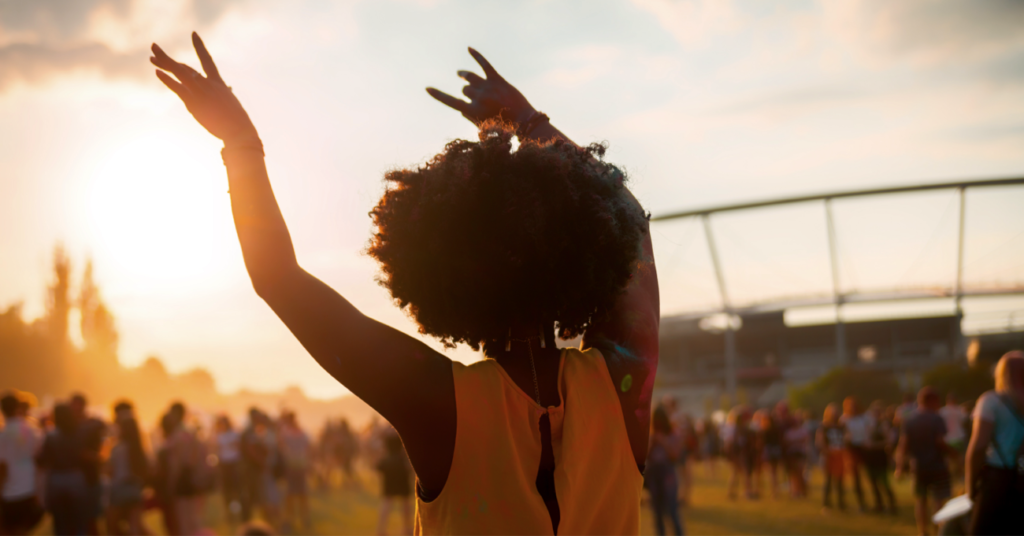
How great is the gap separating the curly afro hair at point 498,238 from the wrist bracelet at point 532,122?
303 millimetres

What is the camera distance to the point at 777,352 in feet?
230

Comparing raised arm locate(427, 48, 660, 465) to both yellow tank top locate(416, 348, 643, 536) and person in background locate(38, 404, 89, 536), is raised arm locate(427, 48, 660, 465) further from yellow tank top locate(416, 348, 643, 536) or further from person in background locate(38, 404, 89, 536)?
person in background locate(38, 404, 89, 536)

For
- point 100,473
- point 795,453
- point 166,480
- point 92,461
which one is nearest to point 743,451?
point 795,453

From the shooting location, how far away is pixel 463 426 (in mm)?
1356

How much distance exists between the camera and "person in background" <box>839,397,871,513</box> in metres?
12.5

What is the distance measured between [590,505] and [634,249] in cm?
55

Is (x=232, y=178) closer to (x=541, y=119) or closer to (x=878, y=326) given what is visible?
(x=541, y=119)

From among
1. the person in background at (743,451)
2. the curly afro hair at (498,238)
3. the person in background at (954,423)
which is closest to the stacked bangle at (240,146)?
the curly afro hair at (498,238)

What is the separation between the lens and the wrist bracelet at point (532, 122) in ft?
6.30

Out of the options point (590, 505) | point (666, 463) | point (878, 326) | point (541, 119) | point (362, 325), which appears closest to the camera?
point (362, 325)

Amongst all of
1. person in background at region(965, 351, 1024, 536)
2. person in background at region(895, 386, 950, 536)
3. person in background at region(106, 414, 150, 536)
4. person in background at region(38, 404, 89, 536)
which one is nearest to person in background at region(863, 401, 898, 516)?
person in background at region(895, 386, 950, 536)

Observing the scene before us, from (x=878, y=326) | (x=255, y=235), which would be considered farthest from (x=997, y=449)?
(x=878, y=326)

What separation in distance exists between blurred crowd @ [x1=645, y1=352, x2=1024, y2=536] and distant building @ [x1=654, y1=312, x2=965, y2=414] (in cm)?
4349

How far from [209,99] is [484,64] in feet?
2.72
